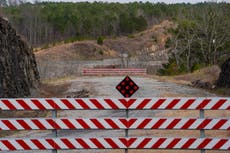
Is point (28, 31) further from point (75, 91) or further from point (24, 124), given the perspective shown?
point (24, 124)

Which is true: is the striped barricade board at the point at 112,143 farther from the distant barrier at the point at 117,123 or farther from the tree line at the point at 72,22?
the tree line at the point at 72,22

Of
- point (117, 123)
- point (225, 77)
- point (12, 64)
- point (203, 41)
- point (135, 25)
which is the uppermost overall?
point (117, 123)

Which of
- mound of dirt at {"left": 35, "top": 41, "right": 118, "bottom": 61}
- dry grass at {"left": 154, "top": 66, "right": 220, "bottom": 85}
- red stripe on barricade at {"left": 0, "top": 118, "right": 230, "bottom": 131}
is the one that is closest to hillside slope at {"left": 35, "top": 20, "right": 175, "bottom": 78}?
mound of dirt at {"left": 35, "top": 41, "right": 118, "bottom": 61}

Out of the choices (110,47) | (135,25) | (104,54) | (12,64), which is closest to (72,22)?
(135,25)

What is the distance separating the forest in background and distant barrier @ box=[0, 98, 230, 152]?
48.5m

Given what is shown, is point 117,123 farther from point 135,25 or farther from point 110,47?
point 135,25

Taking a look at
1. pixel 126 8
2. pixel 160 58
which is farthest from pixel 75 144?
pixel 126 8

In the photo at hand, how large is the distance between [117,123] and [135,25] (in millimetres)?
129591

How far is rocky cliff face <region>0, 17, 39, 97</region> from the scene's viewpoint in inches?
958

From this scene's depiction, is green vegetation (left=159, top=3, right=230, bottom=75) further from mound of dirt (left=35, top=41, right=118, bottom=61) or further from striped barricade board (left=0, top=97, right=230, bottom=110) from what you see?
striped barricade board (left=0, top=97, right=230, bottom=110)

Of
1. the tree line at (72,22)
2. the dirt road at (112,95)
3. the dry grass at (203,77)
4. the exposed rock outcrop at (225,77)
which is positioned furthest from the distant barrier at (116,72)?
the tree line at (72,22)

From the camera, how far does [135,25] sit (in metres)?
137

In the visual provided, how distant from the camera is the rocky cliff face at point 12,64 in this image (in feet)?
79.9

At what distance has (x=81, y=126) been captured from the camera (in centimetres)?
884
